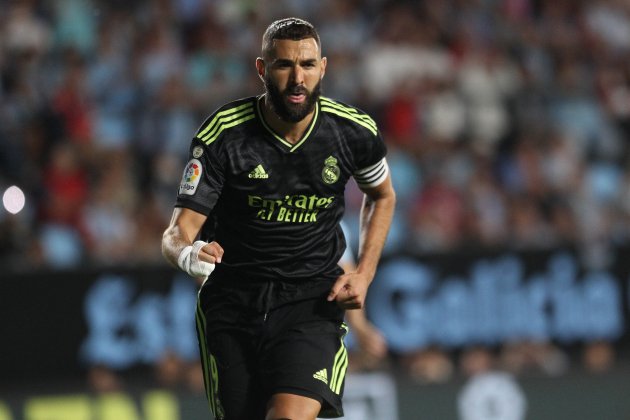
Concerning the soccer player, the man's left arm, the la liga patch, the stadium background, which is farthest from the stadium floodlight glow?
the la liga patch

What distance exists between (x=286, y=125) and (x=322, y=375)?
3.91 feet

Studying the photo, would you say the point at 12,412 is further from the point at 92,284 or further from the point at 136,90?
the point at 136,90

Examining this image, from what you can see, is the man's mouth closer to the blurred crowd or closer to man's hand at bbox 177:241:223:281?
man's hand at bbox 177:241:223:281

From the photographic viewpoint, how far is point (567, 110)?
13.8 metres

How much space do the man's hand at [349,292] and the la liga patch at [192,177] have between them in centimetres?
80

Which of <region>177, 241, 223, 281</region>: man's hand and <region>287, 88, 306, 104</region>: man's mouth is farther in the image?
<region>287, 88, 306, 104</region>: man's mouth

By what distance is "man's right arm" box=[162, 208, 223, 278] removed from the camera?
5266mm

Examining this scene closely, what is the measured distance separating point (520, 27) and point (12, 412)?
26.2ft

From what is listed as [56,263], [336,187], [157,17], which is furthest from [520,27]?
[336,187]

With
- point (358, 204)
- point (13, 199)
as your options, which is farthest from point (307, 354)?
point (358, 204)

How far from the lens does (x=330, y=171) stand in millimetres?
5984

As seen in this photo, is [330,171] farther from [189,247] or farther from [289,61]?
[189,247]

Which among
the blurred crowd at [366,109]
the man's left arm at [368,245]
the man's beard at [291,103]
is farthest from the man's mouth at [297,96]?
the blurred crowd at [366,109]

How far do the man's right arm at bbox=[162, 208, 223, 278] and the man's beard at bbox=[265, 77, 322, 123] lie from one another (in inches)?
24.0
